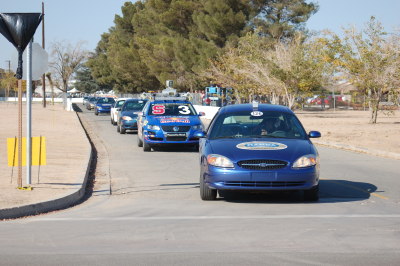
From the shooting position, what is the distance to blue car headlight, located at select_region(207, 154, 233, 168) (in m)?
10.4

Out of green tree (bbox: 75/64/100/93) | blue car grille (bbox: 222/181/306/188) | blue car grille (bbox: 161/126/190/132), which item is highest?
green tree (bbox: 75/64/100/93)

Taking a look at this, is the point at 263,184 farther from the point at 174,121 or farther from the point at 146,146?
the point at 146,146

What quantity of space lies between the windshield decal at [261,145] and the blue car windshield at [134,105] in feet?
66.6

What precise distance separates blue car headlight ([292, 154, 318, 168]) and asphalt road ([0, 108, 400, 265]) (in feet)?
2.07

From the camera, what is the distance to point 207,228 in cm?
870

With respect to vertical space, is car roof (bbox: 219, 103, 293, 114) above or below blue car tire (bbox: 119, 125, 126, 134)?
above

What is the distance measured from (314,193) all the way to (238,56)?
48.6 m

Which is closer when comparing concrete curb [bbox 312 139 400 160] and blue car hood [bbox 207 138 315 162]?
blue car hood [bbox 207 138 315 162]

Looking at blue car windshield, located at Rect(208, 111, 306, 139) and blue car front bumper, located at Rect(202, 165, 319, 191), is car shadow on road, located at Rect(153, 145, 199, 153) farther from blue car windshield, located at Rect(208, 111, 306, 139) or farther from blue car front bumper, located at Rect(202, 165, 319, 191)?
blue car front bumper, located at Rect(202, 165, 319, 191)

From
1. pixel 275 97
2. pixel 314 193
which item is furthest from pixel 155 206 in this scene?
pixel 275 97

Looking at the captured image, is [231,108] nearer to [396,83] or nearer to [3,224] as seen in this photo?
[3,224]

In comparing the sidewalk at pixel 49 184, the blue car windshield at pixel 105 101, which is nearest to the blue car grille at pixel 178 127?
the sidewalk at pixel 49 184

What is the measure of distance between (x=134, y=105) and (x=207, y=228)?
2293 centimetres

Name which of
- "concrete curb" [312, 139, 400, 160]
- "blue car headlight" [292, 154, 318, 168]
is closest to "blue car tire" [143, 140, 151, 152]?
"concrete curb" [312, 139, 400, 160]
